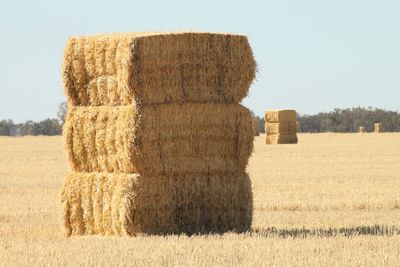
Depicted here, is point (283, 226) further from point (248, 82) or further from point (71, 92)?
point (71, 92)

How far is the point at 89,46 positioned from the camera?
14.7m

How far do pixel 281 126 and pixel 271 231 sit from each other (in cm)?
3587

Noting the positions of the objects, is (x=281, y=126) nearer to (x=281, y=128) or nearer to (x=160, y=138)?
(x=281, y=128)

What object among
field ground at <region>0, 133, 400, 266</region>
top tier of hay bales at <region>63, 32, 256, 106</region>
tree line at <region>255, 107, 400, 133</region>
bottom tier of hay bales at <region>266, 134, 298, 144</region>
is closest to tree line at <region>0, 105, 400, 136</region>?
tree line at <region>255, 107, 400, 133</region>

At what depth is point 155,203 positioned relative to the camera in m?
14.1

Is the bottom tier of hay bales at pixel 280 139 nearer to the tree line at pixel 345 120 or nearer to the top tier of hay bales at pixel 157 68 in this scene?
the top tier of hay bales at pixel 157 68

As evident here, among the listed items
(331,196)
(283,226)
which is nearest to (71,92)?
(283,226)

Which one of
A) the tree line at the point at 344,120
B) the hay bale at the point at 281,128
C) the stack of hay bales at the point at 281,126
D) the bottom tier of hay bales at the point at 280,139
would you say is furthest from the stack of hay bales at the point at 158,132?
the tree line at the point at 344,120

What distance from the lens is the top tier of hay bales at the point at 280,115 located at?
49.5m

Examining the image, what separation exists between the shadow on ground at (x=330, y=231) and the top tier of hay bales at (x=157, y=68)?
181 centimetres

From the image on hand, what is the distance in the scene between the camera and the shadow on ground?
547 inches

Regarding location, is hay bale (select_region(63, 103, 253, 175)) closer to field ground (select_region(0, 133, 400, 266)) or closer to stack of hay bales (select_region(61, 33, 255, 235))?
stack of hay bales (select_region(61, 33, 255, 235))

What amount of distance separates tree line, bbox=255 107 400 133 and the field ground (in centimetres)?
7374

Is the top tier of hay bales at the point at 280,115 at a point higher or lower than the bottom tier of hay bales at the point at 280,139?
higher
